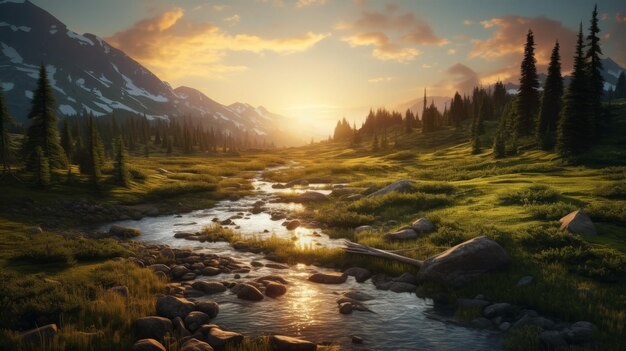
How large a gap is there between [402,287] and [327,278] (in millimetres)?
3214

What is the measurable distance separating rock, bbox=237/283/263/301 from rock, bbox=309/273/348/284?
2.91m

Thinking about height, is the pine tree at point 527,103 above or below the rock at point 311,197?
above

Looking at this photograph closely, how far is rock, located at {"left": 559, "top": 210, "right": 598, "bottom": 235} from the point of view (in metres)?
16.0

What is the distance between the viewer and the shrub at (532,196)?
Answer: 2302cm

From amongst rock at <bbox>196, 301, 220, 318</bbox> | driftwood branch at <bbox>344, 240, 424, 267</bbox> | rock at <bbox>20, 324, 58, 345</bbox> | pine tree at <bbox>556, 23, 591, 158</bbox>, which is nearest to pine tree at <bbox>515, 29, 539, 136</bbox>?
pine tree at <bbox>556, 23, 591, 158</bbox>

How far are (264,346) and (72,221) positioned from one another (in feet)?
88.2

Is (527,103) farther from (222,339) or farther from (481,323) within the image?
(222,339)

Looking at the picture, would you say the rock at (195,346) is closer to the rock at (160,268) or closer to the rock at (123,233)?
the rock at (160,268)

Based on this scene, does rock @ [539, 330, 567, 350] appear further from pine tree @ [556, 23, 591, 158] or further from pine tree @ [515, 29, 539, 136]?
pine tree @ [515, 29, 539, 136]

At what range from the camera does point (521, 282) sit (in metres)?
12.7

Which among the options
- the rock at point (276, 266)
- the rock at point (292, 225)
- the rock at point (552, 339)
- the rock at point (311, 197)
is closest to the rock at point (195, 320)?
the rock at point (276, 266)

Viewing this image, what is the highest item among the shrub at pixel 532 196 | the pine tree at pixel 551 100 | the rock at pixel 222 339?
the pine tree at pixel 551 100

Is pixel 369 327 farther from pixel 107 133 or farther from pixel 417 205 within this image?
pixel 107 133

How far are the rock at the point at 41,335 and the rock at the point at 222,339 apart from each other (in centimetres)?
394
